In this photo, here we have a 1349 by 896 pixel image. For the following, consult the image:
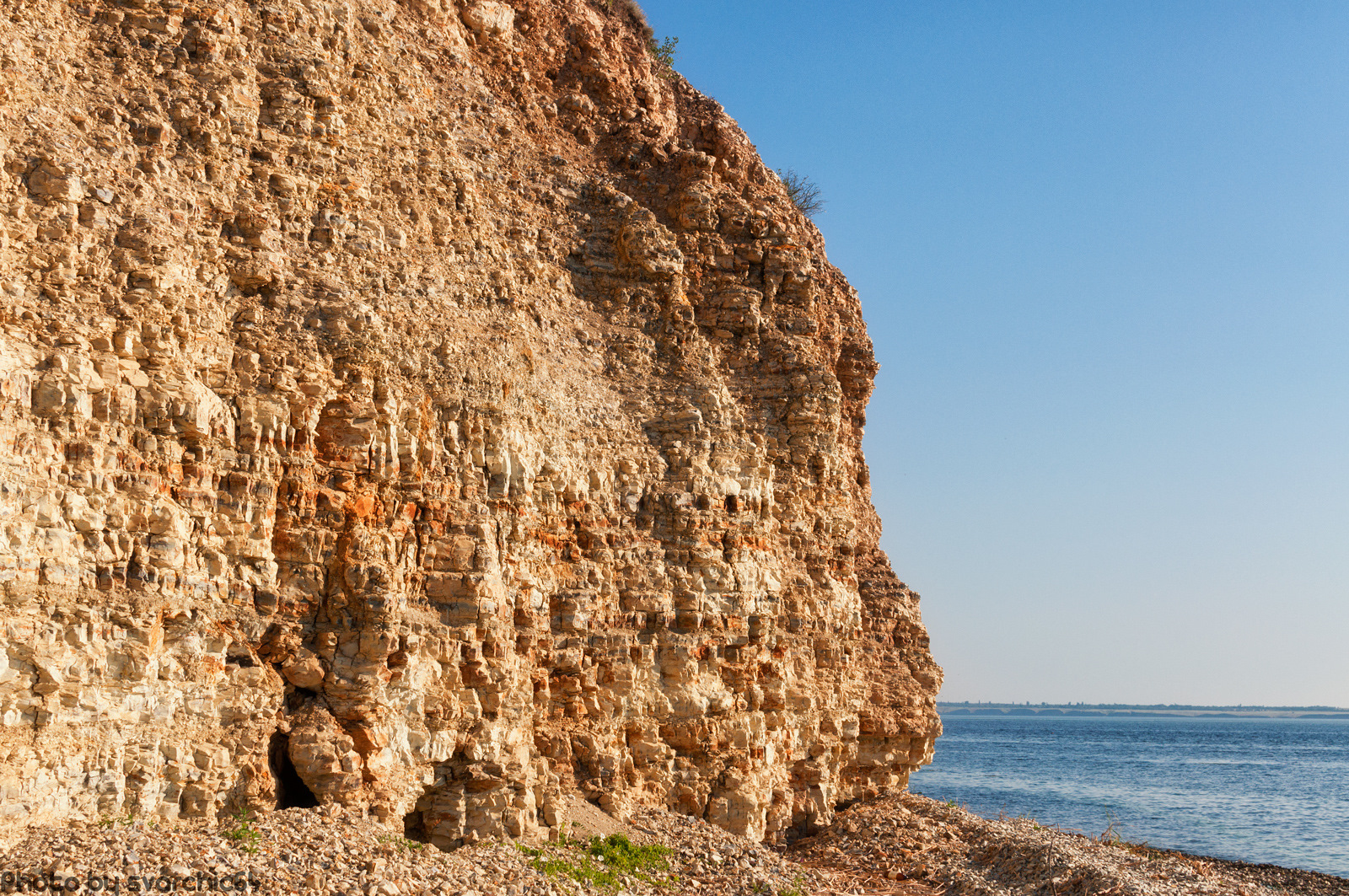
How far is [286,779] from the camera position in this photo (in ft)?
39.0

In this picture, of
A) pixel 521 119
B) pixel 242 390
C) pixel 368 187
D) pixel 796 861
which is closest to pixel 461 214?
pixel 368 187

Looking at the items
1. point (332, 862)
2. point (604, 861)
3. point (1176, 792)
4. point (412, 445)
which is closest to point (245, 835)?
point (332, 862)

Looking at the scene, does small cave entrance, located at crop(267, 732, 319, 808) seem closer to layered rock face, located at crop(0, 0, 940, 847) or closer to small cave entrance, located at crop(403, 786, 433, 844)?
layered rock face, located at crop(0, 0, 940, 847)

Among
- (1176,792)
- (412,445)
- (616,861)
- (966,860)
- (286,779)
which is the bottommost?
(1176,792)

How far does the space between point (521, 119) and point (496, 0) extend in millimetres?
2364

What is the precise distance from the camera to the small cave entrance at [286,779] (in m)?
11.6

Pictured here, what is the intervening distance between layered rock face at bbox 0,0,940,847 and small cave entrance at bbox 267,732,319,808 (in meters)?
0.08

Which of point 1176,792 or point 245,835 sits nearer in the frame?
point 245,835

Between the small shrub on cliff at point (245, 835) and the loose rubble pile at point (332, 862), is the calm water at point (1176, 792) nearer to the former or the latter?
the loose rubble pile at point (332, 862)

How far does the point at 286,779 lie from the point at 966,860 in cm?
1027

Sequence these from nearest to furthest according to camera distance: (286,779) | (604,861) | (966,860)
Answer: (286,779), (604,861), (966,860)

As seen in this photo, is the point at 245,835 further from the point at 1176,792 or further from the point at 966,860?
the point at 1176,792

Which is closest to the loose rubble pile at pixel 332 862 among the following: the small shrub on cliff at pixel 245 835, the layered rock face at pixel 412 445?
the small shrub on cliff at pixel 245 835

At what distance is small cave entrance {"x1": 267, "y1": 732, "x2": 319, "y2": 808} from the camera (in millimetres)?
11648
